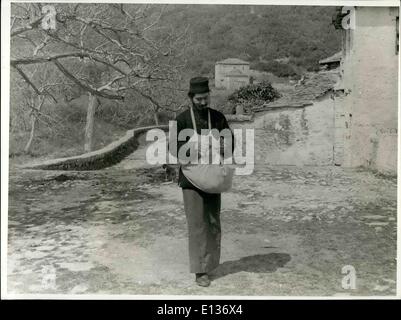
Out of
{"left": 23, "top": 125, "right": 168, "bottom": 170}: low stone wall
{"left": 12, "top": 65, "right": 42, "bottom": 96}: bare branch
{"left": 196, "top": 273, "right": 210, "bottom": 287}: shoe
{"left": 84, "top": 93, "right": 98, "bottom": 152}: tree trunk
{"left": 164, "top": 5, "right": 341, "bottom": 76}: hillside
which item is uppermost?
{"left": 164, "top": 5, "right": 341, "bottom": 76}: hillside

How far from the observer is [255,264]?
15.6 feet

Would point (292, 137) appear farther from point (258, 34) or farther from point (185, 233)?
point (185, 233)

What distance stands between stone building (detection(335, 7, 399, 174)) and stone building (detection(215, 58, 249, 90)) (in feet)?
4.26

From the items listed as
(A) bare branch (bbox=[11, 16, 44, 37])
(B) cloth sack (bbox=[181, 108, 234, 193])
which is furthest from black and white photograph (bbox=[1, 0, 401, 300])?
(B) cloth sack (bbox=[181, 108, 234, 193])

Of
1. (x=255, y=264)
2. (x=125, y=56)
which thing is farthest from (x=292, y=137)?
(x=125, y=56)

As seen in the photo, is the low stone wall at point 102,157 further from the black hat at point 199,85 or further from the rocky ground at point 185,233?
the black hat at point 199,85

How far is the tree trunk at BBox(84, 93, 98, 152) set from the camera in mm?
5645

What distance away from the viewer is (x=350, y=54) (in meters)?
5.83

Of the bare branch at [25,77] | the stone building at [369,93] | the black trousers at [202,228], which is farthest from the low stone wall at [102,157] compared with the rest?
the stone building at [369,93]

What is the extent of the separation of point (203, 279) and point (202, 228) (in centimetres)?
58

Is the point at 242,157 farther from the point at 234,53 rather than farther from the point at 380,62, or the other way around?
the point at 380,62

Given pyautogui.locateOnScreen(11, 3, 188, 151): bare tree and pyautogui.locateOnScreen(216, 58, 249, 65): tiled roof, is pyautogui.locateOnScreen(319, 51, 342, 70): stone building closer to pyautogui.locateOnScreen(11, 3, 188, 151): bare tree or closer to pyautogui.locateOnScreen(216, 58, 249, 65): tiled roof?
pyautogui.locateOnScreen(216, 58, 249, 65): tiled roof

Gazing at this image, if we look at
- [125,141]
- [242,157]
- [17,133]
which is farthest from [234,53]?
[17,133]

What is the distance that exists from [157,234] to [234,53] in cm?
252
